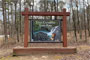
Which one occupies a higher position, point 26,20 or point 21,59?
point 26,20

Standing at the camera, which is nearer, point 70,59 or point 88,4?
point 70,59

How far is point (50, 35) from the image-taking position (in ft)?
22.7

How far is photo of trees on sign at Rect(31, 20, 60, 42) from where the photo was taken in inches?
272

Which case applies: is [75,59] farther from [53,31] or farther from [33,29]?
[33,29]

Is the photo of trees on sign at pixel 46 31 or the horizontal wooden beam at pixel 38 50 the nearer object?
the horizontal wooden beam at pixel 38 50

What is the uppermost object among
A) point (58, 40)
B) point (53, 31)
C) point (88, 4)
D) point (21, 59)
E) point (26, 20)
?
point (88, 4)

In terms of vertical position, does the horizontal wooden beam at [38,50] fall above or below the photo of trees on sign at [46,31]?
below

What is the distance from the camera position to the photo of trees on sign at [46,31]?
6902 mm

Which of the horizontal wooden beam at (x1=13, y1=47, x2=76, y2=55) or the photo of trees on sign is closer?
the horizontal wooden beam at (x1=13, y1=47, x2=76, y2=55)

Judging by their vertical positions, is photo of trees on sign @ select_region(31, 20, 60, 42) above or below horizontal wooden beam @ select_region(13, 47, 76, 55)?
above

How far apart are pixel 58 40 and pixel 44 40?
907 mm

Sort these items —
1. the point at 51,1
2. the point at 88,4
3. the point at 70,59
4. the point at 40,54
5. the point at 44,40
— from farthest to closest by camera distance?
the point at 51,1 < the point at 88,4 < the point at 44,40 < the point at 40,54 < the point at 70,59

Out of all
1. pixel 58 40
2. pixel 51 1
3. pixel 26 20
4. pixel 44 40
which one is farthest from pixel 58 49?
pixel 51 1

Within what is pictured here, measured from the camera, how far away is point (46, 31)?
22.6 feet
